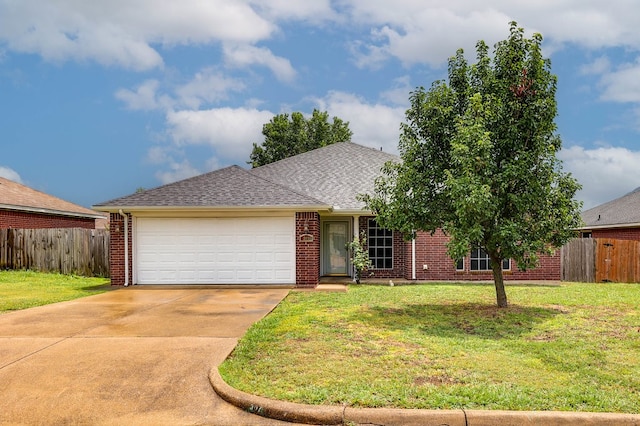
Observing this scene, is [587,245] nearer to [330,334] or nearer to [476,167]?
[476,167]

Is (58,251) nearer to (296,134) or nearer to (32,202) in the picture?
(32,202)

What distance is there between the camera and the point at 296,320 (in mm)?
8328

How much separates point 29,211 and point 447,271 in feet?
58.8

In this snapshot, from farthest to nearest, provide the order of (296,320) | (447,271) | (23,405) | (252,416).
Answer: (447,271), (296,320), (23,405), (252,416)

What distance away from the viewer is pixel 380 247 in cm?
1636

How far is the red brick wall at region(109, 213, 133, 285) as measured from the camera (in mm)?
14453

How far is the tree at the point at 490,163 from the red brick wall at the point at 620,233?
47.2 feet

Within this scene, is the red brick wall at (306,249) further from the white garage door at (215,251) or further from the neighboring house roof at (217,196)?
the neighboring house roof at (217,196)

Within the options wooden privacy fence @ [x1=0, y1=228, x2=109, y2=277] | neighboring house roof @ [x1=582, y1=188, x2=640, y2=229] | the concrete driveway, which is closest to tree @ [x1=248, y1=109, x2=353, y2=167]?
neighboring house roof @ [x1=582, y1=188, x2=640, y2=229]

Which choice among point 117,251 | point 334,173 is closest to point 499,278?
point 334,173

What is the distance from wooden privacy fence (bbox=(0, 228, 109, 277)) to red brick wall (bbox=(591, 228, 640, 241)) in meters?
21.7

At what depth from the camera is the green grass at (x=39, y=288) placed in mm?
11102

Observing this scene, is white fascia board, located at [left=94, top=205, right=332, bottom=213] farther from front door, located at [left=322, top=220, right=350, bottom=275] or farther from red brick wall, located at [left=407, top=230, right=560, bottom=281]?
red brick wall, located at [left=407, top=230, right=560, bottom=281]

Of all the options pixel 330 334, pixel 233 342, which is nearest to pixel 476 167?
pixel 330 334
